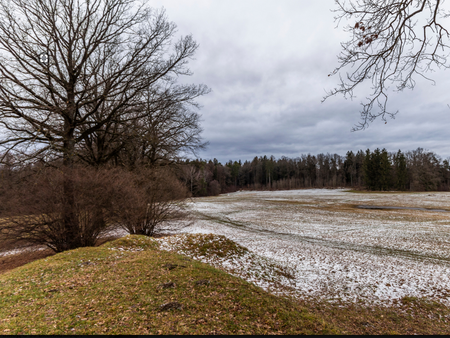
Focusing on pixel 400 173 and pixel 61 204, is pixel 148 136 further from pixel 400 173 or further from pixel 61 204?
pixel 400 173

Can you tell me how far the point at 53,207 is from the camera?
8406mm

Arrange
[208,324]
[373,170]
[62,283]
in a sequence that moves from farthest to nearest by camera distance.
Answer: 1. [373,170]
2. [62,283]
3. [208,324]

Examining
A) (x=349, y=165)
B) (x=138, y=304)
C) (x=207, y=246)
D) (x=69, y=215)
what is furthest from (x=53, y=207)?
(x=349, y=165)

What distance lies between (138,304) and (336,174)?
356ft

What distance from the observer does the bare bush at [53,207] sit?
8.19 meters

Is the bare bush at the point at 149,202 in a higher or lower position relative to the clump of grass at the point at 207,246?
higher

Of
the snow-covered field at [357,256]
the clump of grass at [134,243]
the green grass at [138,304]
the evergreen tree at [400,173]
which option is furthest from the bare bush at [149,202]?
the evergreen tree at [400,173]

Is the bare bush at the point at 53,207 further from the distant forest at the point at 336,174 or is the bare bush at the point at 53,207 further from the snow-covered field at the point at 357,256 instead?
the distant forest at the point at 336,174

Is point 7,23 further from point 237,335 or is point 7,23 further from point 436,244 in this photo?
point 436,244

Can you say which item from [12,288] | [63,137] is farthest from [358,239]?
[63,137]

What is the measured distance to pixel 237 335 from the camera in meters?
3.31

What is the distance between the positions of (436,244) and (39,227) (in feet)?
64.9

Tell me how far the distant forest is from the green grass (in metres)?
45.4

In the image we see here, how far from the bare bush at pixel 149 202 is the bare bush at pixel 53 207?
1.35m
